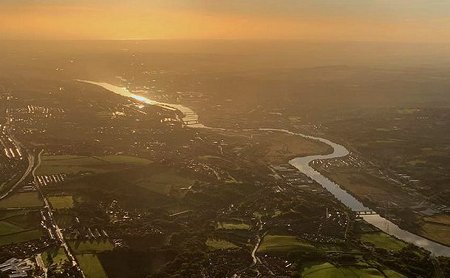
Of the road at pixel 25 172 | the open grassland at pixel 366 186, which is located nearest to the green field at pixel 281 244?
the open grassland at pixel 366 186

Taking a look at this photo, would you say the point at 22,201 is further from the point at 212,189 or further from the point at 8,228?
the point at 212,189

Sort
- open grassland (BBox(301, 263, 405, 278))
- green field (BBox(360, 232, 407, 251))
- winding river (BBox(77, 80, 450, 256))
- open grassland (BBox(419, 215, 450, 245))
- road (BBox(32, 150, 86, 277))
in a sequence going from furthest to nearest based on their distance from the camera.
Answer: open grassland (BBox(419, 215, 450, 245))
winding river (BBox(77, 80, 450, 256))
green field (BBox(360, 232, 407, 251))
road (BBox(32, 150, 86, 277))
open grassland (BBox(301, 263, 405, 278))

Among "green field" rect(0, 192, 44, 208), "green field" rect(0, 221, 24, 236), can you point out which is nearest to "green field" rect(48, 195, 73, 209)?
"green field" rect(0, 192, 44, 208)

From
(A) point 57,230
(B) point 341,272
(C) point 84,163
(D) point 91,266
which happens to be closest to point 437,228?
(B) point 341,272

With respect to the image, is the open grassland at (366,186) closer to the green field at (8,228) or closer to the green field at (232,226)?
the green field at (232,226)

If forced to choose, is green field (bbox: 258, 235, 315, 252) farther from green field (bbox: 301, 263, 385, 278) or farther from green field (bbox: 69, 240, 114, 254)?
green field (bbox: 69, 240, 114, 254)

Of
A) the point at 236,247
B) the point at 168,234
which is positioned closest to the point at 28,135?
the point at 168,234
